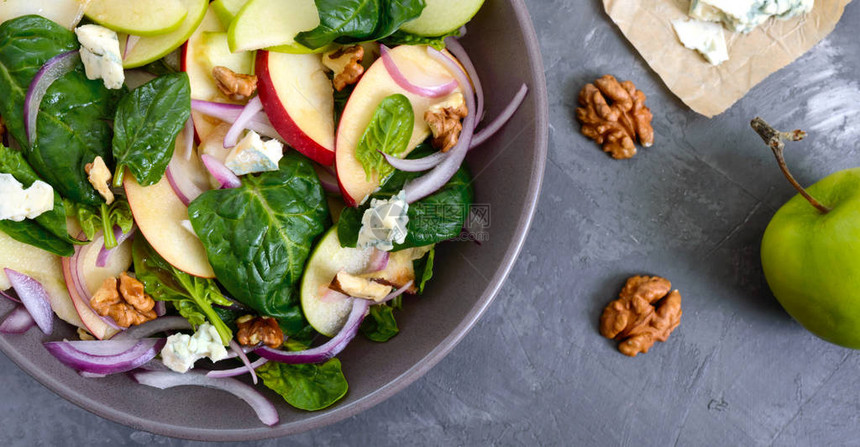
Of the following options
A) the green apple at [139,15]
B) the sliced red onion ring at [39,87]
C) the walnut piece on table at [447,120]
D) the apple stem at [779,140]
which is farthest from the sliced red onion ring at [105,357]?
the apple stem at [779,140]

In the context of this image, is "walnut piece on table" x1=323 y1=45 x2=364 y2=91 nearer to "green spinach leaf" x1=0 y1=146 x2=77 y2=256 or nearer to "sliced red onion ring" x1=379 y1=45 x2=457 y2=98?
"sliced red onion ring" x1=379 y1=45 x2=457 y2=98

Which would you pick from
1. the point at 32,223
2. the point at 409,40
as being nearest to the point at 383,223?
the point at 409,40

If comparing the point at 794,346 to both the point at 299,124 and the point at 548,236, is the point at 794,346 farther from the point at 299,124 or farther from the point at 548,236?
the point at 299,124

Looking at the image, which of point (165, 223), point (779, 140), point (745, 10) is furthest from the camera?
point (745, 10)

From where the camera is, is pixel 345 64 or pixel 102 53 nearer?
pixel 102 53

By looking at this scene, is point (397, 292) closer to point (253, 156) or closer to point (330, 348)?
Result: point (330, 348)

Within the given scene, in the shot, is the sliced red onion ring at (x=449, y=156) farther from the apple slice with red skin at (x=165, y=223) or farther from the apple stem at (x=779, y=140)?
the apple stem at (x=779, y=140)

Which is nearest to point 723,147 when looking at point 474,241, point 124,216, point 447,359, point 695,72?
point 695,72
